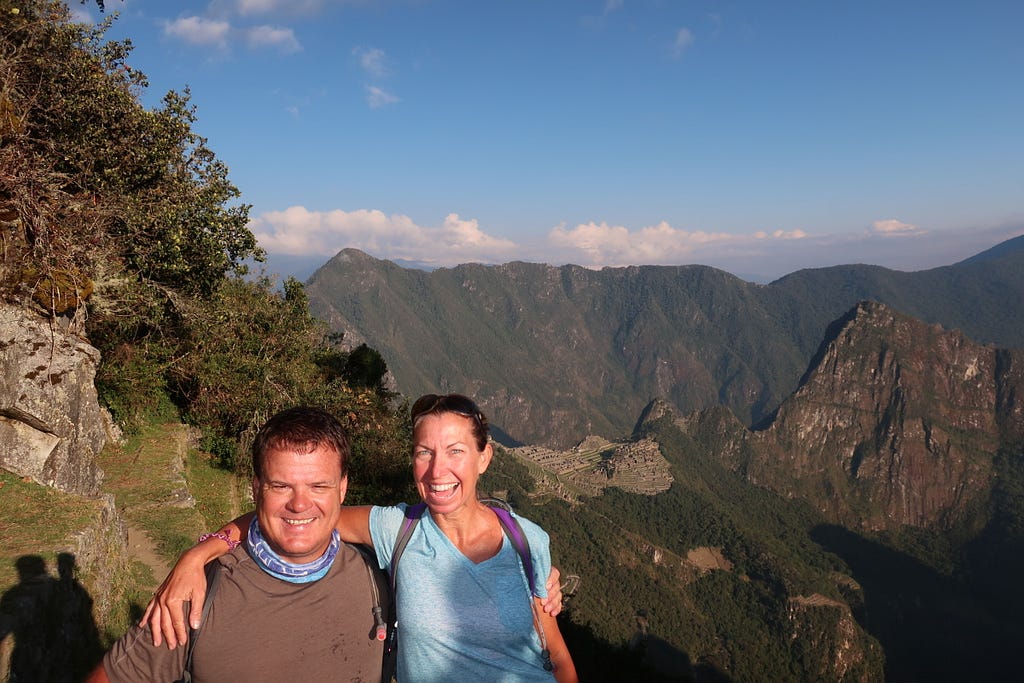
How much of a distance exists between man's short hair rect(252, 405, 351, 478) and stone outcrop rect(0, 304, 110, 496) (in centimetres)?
856

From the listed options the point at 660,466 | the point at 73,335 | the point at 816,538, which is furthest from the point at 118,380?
the point at 816,538

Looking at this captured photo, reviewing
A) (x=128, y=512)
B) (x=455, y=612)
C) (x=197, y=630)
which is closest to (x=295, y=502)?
(x=197, y=630)

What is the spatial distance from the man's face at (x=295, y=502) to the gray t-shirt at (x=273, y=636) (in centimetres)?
21

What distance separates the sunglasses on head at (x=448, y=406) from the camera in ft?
11.5

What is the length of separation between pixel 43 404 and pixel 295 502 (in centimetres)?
950

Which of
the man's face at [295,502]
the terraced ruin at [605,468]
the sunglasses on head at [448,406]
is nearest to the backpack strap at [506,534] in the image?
the man's face at [295,502]

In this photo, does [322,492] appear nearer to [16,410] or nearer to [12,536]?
[12,536]

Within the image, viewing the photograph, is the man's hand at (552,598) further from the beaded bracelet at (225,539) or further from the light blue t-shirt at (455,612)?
the beaded bracelet at (225,539)

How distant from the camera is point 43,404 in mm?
9352

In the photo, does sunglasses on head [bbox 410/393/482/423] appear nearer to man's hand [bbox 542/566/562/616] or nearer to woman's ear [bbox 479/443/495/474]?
woman's ear [bbox 479/443/495/474]

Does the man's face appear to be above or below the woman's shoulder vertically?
above

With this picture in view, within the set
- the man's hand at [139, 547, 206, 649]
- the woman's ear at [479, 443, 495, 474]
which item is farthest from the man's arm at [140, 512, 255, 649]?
the woman's ear at [479, 443, 495, 474]

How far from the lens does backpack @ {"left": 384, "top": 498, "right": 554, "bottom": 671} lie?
128 inches

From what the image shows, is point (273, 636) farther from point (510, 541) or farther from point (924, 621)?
point (924, 621)
